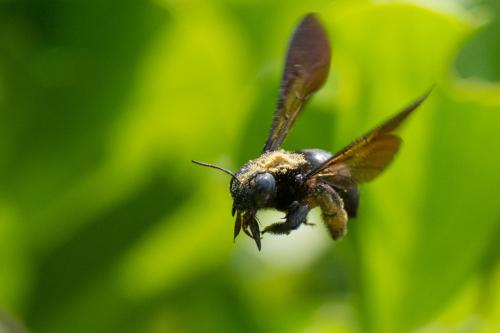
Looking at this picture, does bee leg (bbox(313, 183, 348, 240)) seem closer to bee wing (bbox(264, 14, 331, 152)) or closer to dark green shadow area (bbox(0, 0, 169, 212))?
bee wing (bbox(264, 14, 331, 152))

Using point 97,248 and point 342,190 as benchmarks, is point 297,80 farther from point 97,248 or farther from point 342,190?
point 97,248

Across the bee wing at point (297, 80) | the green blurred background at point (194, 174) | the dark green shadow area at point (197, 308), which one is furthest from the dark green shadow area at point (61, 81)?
the bee wing at point (297, 80)

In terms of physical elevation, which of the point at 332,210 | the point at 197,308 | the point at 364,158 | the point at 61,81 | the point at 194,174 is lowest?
the point at 197,308

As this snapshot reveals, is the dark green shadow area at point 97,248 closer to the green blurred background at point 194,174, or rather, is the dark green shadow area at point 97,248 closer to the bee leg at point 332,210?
the green blurred background at point 194,174

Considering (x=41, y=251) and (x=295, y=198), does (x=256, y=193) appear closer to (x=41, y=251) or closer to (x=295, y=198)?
(x=295, y=198)

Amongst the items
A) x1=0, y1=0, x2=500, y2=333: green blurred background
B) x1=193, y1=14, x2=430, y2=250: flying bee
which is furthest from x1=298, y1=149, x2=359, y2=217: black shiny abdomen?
x1=0, y1=0, x2=500, y2=333: green blurred background

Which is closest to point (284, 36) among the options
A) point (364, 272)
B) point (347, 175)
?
point (364, 272)

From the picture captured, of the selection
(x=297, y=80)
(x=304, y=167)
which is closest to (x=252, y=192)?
(x=304, y=167)
